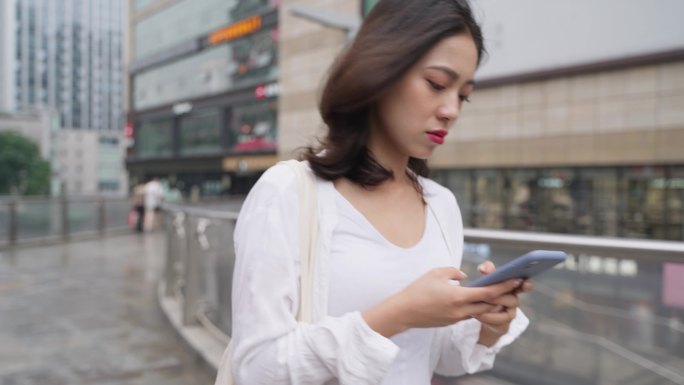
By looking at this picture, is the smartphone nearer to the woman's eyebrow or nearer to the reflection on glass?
the woman's eyebrow

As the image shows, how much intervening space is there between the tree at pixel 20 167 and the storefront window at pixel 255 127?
A: 58121 mm

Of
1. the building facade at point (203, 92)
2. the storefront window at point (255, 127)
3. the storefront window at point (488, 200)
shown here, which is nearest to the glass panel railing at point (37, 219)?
the storefront window at point (488, 200)

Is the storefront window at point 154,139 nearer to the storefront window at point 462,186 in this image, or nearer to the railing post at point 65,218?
the storefront window at point 462,186

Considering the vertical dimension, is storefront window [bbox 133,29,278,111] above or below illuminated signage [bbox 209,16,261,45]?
below

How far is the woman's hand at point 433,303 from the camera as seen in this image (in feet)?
3.43

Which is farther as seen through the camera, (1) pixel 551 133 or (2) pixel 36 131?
(2) pixel 36 131

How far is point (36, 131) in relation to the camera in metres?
95.1

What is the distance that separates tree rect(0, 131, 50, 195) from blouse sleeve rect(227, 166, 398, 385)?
92.0m

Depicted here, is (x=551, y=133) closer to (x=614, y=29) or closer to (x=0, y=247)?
(x=614, y=29)

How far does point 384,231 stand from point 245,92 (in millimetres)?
36414

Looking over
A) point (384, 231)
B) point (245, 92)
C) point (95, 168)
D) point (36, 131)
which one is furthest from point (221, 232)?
point (95, 168)

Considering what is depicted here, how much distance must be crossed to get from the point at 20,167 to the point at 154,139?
154 feet

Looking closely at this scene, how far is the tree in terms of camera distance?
81438 mm

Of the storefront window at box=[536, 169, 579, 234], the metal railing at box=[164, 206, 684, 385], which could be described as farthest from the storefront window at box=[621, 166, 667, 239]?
the metal railing at box=[164, 206, 684, 385]
